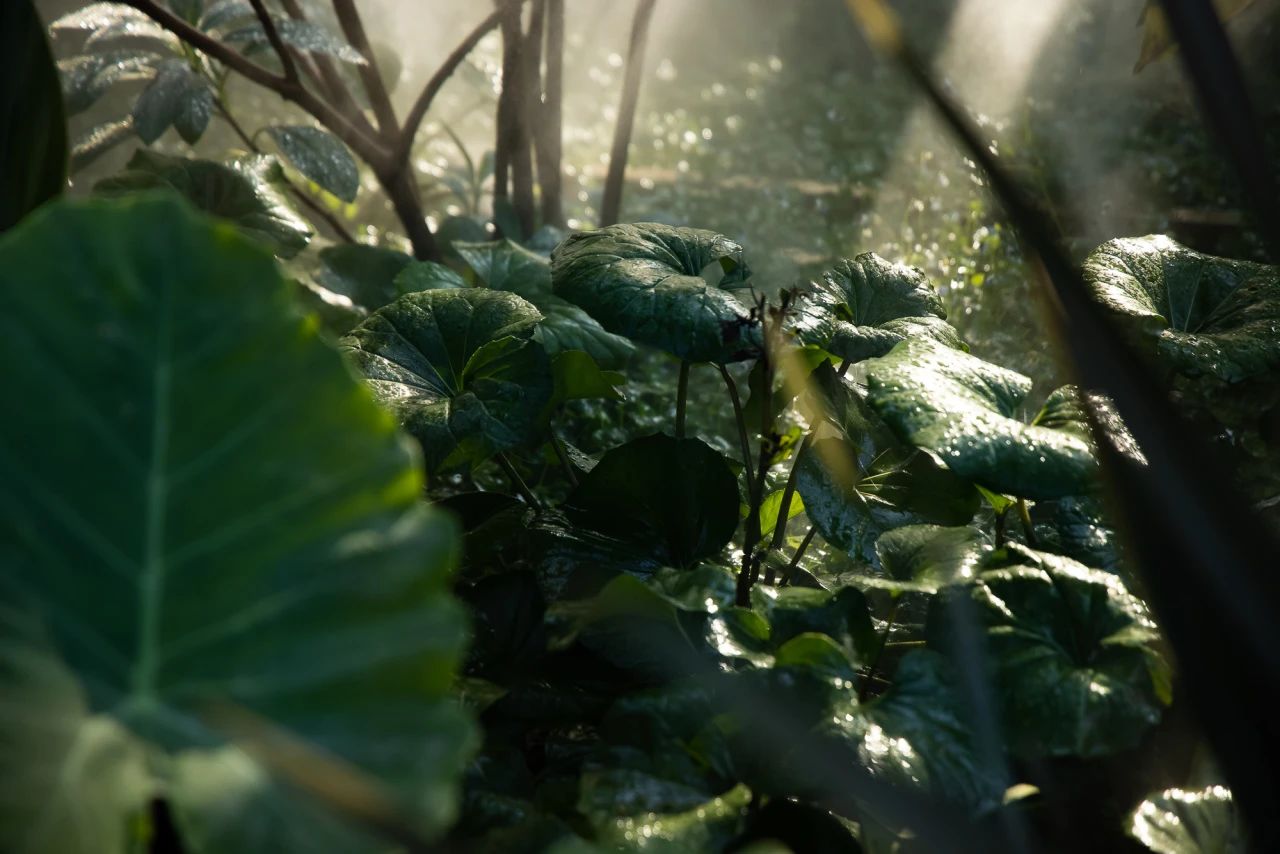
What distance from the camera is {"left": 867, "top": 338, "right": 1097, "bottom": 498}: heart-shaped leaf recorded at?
83 cm

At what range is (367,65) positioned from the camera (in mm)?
2002

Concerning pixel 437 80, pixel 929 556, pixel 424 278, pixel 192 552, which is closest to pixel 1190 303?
pixel 929 556

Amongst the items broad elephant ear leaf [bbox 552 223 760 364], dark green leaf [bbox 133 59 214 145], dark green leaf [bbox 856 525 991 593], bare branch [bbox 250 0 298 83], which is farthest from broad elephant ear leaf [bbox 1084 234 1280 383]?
dark green leaf [bbox 133 59 214 145]

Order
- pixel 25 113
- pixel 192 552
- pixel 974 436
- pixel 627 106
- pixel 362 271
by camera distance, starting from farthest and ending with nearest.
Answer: pixel 627 106 → pixel 362 271 → pixel 25 113 → pixel 974 436 → pixel 192 552

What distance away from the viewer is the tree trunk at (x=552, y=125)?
240 cm

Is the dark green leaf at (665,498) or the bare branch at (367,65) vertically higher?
the bare branch at (367,65)

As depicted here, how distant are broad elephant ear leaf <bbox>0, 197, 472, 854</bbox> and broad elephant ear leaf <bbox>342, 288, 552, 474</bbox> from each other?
0.48 meters

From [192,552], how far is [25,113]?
67 cm

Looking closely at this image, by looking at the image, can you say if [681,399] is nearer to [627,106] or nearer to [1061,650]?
[1061,650]

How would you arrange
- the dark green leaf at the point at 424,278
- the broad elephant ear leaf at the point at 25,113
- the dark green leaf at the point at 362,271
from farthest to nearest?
the dark green leaf at the point at 362,271
the dark green leaf at the point at 424,278
the broad elephant ear leaf at the point at 25,113

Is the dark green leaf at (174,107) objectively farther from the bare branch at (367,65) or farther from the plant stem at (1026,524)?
the plant stem at (1026,524)

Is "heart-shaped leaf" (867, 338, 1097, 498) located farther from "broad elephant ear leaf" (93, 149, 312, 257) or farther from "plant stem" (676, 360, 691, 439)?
"broad elephant ear leaf" (93, 149, 312, 257)

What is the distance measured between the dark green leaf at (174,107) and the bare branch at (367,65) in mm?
300

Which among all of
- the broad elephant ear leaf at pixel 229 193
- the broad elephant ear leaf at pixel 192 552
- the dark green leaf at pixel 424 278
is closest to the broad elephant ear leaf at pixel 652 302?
the dark green leaf at pixel 424 278
